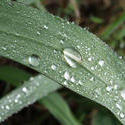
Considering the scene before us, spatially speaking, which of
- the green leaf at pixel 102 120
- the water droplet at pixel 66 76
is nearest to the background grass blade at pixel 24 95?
the green leaf at pixel 102 120

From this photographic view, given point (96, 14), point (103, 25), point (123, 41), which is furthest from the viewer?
point (96, 14)

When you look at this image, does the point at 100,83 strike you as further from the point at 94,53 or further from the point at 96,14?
the point at 96,14

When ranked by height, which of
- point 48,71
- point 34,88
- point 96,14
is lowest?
point 96,14

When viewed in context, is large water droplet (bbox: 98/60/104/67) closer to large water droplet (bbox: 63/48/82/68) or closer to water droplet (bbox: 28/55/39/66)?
large water droplet (bbox: 63/48/82/68)

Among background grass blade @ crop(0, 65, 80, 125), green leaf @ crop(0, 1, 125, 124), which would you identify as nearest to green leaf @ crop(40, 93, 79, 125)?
background grass blade @ crop(0, 65, 80, 125)

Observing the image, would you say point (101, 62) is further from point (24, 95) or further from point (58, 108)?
point (58, 108)

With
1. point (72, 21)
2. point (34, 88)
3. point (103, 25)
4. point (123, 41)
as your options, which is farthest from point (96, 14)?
point (72, 21)
